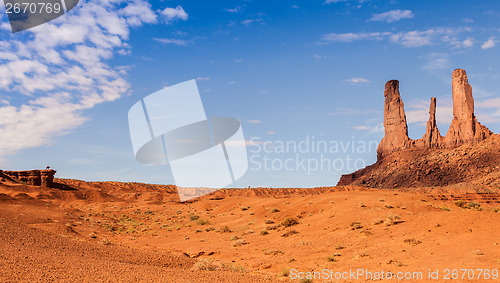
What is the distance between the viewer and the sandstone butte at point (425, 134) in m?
99.7

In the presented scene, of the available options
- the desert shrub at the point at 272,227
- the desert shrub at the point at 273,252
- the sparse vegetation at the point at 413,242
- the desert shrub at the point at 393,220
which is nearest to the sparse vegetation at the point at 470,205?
the desert shrub at the point at 393,220

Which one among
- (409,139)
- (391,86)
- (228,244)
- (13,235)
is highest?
(391,86)

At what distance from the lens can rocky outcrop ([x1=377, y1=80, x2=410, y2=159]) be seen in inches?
4712

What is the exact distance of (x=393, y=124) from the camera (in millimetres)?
124062

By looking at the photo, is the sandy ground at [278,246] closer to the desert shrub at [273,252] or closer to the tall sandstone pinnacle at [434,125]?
the desert shrub at [273,252]

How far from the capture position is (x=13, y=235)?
1392 centimetres

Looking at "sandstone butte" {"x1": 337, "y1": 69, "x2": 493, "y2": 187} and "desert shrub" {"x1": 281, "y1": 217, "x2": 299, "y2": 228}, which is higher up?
"sandstone butte" {"x1": 337, "y1": 69, "x2": 493, "y2": 187}

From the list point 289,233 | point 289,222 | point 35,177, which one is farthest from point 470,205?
point 35,177

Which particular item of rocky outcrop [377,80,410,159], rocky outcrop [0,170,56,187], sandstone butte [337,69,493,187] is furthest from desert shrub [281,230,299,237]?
rocky outcrop [377,80,410,159]

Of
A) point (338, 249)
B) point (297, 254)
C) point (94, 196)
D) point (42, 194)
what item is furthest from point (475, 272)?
point (94, 196)

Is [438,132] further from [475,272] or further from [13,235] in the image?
[13,235]

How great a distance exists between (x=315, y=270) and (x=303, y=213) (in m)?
15.0

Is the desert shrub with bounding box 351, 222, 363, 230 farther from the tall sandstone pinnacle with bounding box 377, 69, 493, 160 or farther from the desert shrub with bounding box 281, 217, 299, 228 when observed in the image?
the tall sandstone pinnacle with bounding box 377, 69, 493, 160

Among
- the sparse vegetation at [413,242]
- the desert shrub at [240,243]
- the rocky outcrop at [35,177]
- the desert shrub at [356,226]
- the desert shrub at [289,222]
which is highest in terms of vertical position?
the rocky outcrop at [35,177]
